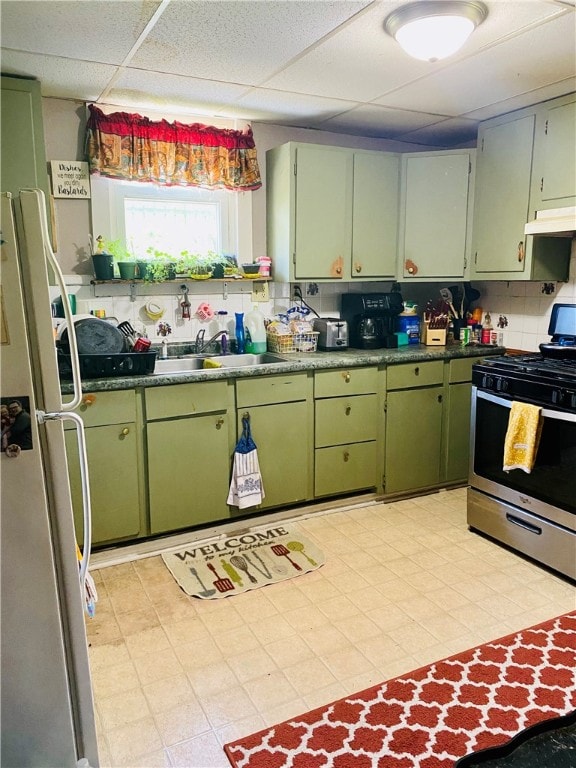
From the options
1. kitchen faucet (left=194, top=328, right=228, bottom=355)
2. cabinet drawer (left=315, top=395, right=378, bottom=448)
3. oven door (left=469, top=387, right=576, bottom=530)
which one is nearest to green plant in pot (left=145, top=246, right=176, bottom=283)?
kitchen faucet (left=194, top=328, right=228, bottom=355)

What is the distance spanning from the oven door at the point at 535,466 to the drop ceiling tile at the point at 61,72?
8.04ft

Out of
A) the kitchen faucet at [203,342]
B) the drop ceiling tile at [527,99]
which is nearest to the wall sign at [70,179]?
the kitchen faucet at [203,342]

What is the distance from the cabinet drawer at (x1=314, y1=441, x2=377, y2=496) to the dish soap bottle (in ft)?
2.42

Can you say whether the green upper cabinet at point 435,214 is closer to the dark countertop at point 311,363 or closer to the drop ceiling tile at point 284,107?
the dark countertop at point 311,363

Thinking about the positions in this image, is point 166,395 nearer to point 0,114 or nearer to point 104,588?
point 104,588

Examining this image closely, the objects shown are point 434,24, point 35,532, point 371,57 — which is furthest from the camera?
point 371,57

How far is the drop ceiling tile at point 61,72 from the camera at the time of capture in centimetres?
256

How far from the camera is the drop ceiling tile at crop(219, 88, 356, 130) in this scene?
3.13 meters

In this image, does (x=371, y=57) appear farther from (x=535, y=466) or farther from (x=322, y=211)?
(x=535, y=466)

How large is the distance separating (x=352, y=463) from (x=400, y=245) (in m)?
1.46

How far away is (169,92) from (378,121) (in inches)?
52.4

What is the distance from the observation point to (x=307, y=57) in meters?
2.57

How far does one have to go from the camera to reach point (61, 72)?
273cm

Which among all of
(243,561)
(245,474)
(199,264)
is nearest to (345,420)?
(245,474)
